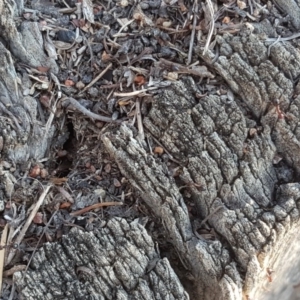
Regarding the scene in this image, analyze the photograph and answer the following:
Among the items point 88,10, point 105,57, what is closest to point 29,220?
point 105,57

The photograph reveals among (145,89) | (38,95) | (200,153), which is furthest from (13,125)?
(200,153)

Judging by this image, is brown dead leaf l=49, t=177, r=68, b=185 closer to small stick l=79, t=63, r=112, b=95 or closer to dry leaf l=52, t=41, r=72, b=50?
small stick l=79, t=63, r=112, b=95

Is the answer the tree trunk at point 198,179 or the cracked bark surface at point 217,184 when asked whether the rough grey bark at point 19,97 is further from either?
the cracked bark surface at point 217,184

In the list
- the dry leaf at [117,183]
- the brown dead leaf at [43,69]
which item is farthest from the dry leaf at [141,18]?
the dry leaf at [117,183]

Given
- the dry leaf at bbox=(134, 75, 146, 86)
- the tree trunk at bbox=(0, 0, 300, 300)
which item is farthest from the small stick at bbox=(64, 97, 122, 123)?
the dry leaf at bbox=(134, 75, 146, 86)

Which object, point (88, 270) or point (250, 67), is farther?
point (250, 67)

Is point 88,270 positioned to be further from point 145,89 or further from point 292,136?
point 292,136
